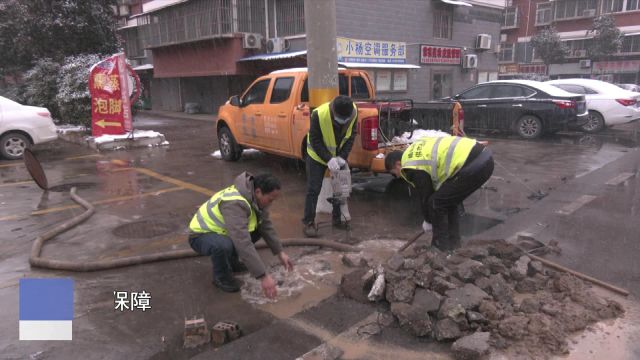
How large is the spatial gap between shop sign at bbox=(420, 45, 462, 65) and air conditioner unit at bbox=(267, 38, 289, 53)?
21.0ft

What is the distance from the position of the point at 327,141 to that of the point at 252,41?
14.8m

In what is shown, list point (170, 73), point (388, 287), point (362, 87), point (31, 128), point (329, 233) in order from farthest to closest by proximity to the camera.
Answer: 1. point (170, 73)
2. point (31, 128)
3. point (362, 87)
4. point (329, 233)
5. point (388, 287)

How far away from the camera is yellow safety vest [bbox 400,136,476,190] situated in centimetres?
406

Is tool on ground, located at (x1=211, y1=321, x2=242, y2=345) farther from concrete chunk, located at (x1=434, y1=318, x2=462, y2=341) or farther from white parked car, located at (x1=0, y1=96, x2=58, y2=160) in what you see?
white parked car, located at (x1=0, y1=96, x2=58, y2=160)

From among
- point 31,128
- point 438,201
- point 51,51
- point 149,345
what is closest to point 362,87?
point 438,201

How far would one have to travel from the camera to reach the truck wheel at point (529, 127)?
12.5 metres

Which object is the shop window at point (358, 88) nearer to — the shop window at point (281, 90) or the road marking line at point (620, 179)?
the shop window at point (281, 90)

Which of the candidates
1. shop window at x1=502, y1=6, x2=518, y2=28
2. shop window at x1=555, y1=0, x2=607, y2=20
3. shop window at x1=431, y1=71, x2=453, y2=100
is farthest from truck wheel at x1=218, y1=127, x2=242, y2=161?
shop window at x1=502, y1=6, x2=518, y2=28

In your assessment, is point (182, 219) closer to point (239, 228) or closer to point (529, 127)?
point (239, 228)

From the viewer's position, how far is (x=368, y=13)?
59.9 ft

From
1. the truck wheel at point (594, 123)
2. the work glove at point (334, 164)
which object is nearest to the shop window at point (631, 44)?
the truck wheel at point (594, 123)

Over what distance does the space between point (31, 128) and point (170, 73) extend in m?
14.3

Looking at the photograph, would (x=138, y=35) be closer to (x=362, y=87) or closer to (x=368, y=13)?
(x=368, y=13)

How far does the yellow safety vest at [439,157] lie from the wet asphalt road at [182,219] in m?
1.39
